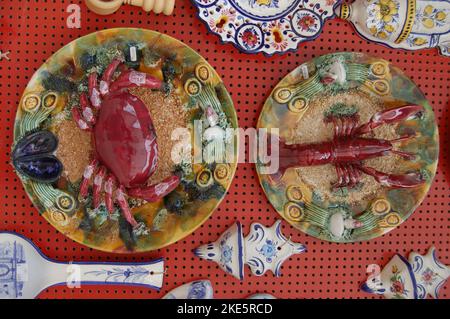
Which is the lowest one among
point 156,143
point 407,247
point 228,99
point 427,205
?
point 407,247

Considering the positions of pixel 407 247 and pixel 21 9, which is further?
pixel 407 247

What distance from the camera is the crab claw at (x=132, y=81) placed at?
198 centimetres

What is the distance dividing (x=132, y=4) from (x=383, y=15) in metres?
1.09

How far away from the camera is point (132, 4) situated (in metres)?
1.99

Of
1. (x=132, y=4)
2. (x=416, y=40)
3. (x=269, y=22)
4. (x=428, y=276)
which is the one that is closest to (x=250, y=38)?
(x=269, y=22)

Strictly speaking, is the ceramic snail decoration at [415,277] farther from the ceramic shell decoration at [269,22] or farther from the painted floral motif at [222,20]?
the painted floral motif at [222,20]

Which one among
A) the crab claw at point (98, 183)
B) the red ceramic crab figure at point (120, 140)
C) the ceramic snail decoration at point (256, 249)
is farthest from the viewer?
the ceramic snail decoration at point (256, 249)

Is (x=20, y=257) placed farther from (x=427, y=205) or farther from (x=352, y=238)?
(x=427, y=205)

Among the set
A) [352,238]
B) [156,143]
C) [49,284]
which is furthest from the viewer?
[352,238]

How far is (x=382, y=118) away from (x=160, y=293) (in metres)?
1.29

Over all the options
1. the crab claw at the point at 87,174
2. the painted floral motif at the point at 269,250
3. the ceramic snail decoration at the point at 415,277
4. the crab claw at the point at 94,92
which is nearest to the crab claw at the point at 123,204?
the crab claw at the point at 87,174

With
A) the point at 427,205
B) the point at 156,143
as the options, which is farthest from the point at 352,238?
the point at 156,143

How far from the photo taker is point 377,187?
2.29m

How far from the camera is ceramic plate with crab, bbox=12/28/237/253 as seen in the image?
1.96m
